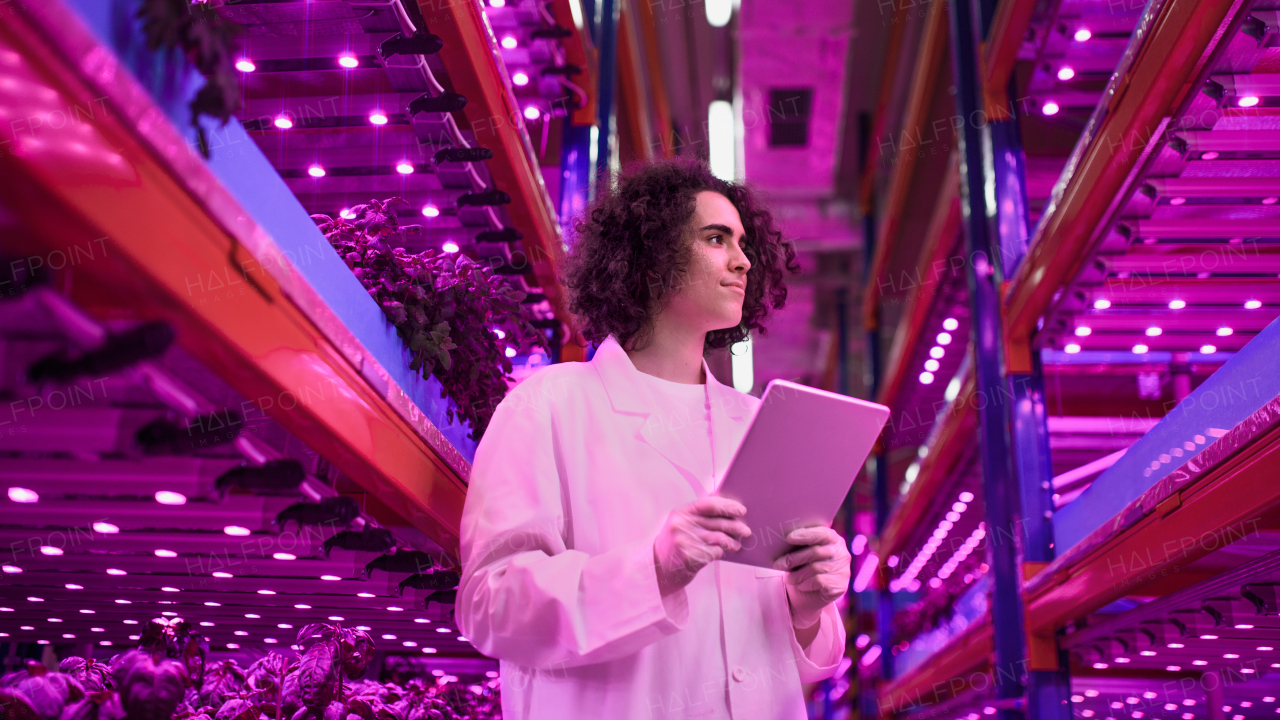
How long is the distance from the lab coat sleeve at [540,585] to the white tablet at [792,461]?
0.68ft

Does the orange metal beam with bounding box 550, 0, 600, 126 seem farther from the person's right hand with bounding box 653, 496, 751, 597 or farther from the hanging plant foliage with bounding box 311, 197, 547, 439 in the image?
the person's right hand with bounding box 653, 496, 751, 597

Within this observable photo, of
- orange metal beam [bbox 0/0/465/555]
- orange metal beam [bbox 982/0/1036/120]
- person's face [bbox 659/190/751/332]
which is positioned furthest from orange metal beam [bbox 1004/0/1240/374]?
orange metal beam [bbox 0/0/465/555]

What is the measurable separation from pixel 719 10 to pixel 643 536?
32.0 ft

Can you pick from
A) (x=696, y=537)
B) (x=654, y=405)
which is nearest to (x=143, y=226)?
(x=696, y=537)

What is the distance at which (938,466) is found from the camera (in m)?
9.87

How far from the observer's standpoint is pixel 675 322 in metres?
2.41

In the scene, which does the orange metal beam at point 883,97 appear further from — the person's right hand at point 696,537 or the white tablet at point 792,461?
the person's right hand at point 696,537

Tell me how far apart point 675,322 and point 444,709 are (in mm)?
1680

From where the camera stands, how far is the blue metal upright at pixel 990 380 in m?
6.32

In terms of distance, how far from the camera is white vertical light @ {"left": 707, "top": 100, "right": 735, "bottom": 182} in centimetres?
1283

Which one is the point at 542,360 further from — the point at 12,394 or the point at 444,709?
the point at 12,394

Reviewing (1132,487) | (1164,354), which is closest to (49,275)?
(1132,487)

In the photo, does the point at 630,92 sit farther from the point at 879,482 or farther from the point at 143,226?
the point at 143,226

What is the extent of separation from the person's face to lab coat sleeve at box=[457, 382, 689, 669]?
0.62 metres
